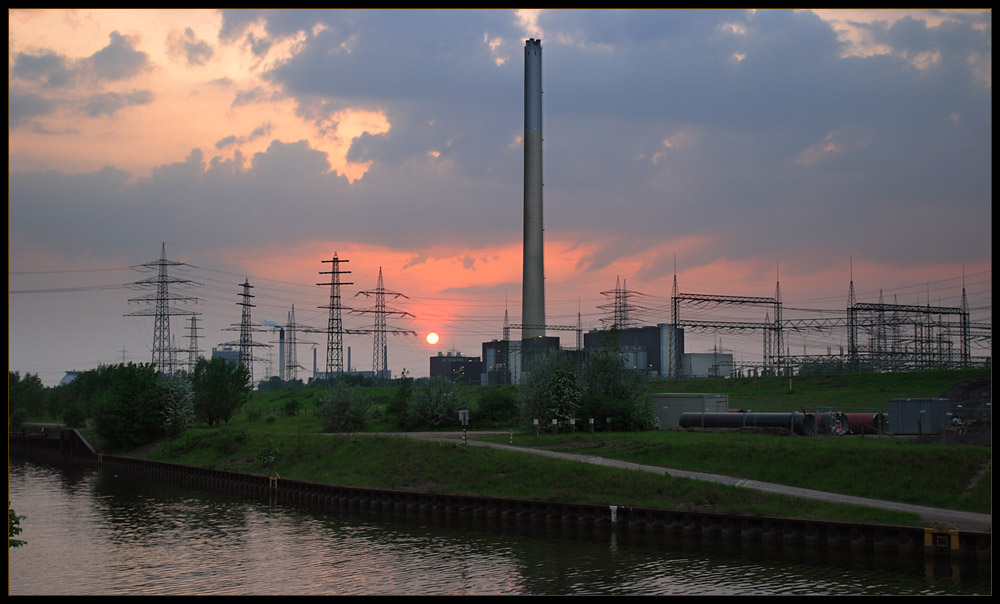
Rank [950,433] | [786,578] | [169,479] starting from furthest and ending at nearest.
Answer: [169,479] → [950,433] → [786,578]

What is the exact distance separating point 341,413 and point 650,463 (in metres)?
36.5

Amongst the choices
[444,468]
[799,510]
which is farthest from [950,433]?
[444,468]

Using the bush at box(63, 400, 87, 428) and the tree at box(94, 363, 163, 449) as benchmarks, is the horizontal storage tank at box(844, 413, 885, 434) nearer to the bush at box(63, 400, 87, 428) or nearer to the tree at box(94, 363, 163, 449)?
the tree at box(94, 363, 163, 449)

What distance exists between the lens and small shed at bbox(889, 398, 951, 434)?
1978 inches

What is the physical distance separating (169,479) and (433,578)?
43.0m

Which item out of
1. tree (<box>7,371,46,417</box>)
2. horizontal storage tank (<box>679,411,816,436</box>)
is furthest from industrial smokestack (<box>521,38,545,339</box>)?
tree (<box>7,371,46,417</box>)

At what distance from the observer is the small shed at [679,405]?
6131 centimetres

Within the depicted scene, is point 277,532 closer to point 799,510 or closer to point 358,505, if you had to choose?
point 358,505

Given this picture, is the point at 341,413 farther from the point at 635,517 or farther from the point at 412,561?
the point at 412,561

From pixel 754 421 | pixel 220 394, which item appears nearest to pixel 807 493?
pixel 754 421

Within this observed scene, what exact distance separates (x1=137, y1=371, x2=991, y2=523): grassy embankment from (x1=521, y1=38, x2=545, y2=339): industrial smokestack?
154ft

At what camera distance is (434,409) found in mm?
71500

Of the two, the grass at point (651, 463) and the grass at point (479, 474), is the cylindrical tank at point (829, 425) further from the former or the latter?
the grass at point (479, 474)

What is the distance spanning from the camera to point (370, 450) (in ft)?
188
